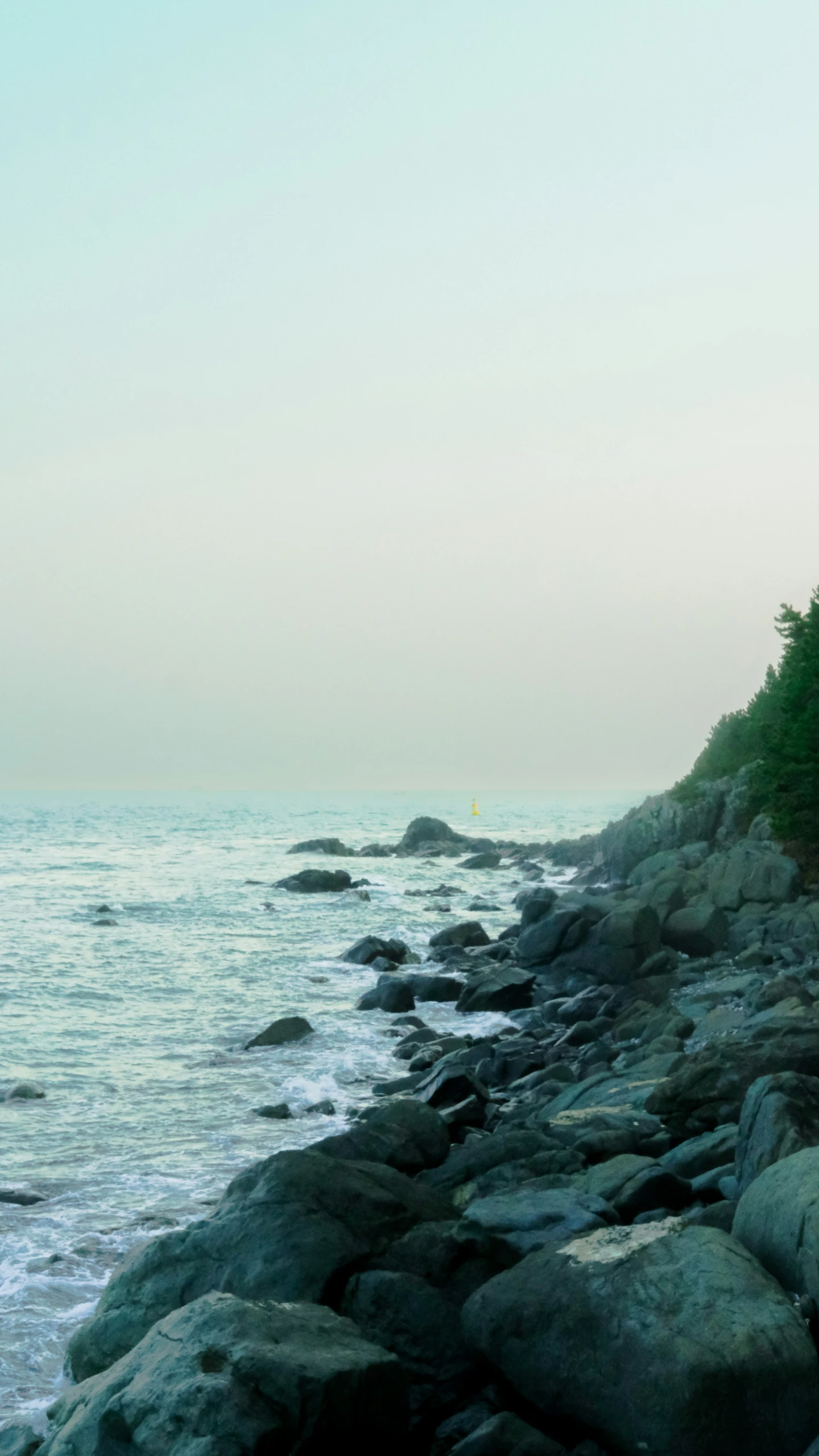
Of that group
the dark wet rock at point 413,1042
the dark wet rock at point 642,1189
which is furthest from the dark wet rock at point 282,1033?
the dark wet rock at point 642,1189

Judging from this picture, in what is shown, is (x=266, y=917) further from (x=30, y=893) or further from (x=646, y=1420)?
(x=646, y=1420)

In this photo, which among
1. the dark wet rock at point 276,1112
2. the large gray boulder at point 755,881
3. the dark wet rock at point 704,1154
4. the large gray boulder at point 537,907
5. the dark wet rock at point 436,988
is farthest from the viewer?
the large gray boulder at point 537,907

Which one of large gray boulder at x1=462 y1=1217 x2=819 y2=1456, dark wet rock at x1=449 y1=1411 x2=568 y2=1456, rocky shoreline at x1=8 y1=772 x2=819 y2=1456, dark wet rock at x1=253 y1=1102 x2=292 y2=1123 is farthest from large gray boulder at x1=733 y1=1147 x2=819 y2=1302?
dark wet rock at x1=253 y1=1102 x2=292 y2=1123

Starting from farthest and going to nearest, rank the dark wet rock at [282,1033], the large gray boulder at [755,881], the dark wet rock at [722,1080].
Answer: the large gray boulder at [755,881]
the dark wet rock at [282,1033]
the dark wet rock at [722,1080]

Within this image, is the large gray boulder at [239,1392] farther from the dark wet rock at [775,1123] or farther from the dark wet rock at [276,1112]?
the dark wet rock at [276,1112]

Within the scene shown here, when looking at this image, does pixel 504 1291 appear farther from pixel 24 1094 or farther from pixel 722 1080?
pixel 24 1094

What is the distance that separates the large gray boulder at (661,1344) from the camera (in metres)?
6.26

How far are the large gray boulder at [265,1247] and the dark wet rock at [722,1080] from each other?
4.08 metres

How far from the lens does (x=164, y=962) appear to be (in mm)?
34406

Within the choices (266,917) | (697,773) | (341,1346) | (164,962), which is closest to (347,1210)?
(341,1346)

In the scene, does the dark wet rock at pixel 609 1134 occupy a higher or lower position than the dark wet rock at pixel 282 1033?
higher

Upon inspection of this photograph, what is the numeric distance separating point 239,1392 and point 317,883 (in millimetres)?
51496

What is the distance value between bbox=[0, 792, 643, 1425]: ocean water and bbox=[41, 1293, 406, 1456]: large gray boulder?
2.89 meters

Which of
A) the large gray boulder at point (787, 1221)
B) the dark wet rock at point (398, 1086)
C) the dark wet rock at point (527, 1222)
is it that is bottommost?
the dark wet rock at point (398, 1086)
